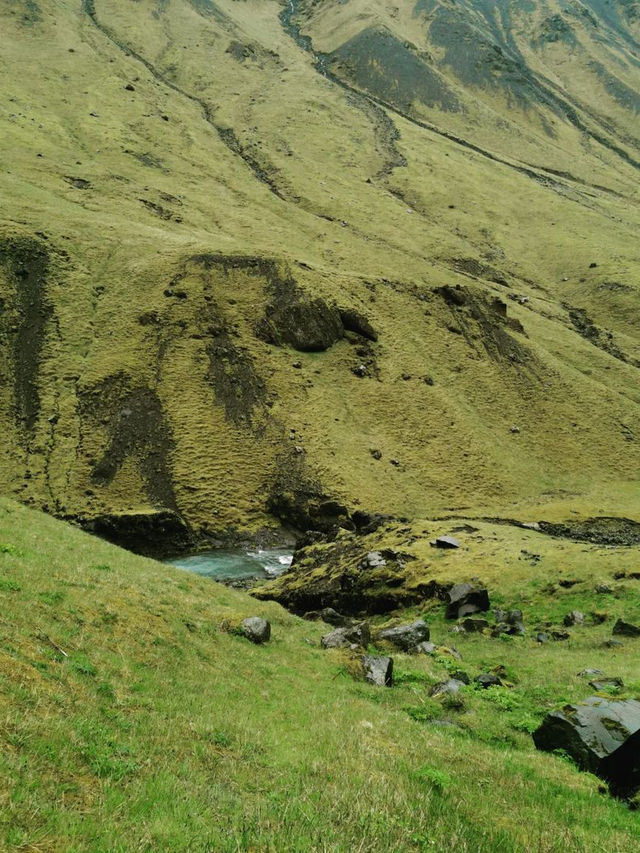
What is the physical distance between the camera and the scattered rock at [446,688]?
54.1 ft

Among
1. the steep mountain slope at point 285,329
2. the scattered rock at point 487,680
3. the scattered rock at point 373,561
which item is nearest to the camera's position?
the scattered rock at point 487,680

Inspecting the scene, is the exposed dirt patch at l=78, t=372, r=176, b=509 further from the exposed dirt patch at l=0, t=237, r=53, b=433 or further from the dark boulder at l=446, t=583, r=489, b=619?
the dark boulder at l=446, t=583, r=489, b=619

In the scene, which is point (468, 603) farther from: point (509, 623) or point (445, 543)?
point (445, 543)

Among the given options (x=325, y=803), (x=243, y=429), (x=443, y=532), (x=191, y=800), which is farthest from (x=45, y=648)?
(x=243, y=429)

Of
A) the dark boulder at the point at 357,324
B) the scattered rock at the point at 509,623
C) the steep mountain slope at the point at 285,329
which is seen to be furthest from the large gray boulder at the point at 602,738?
the dark boulder at the point at 357,324

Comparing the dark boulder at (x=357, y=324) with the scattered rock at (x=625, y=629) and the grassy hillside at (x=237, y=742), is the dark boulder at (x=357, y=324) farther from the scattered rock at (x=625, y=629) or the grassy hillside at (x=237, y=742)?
the grassy hillside at (x=237, y=742)

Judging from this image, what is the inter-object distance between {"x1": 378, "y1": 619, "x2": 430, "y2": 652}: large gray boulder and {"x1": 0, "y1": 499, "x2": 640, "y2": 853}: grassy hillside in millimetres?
2123

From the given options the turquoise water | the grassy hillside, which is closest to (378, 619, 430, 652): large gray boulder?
the grassy hillside

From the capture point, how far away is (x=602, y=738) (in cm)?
1175

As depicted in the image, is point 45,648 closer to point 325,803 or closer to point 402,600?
point 325,803

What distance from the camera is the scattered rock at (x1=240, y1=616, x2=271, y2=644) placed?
18562mm

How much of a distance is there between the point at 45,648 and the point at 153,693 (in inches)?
86.0

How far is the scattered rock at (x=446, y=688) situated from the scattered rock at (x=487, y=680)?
1.06 meters

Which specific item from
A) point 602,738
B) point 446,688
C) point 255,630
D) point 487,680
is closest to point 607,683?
point 487,680
